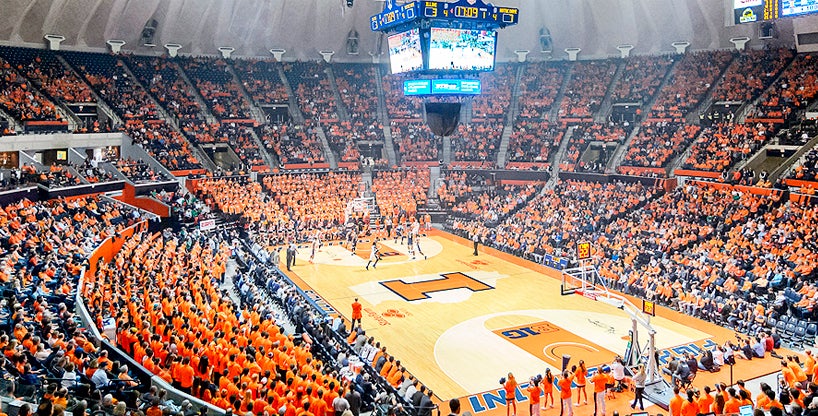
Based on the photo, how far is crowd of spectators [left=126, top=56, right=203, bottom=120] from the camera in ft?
147

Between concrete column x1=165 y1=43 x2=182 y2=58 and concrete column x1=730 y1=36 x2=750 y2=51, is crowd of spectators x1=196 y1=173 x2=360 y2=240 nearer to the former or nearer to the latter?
concrete column x1=165 y1=43 x2=182 y2=58

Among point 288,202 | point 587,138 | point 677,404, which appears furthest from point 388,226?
point 677,404

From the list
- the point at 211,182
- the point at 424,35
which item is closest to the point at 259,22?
the point at 211,182

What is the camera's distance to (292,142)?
47.1 metres

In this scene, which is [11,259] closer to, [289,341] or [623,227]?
[289,341]

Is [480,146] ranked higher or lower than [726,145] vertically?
lower

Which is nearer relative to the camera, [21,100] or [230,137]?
[21,100]

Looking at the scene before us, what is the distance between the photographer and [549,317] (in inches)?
952

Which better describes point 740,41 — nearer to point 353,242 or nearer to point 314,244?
point 353,242

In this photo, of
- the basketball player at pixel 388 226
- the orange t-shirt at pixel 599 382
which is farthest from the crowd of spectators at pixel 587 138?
the orange t-shirt at pixel 599 382

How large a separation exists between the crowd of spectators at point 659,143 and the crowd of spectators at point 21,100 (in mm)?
32182

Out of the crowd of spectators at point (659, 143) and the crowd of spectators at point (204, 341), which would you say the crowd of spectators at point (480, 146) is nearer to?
the crowd of spectators at point (659, 143)

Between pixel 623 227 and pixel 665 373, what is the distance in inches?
581

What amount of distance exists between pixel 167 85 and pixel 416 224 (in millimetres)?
21862
